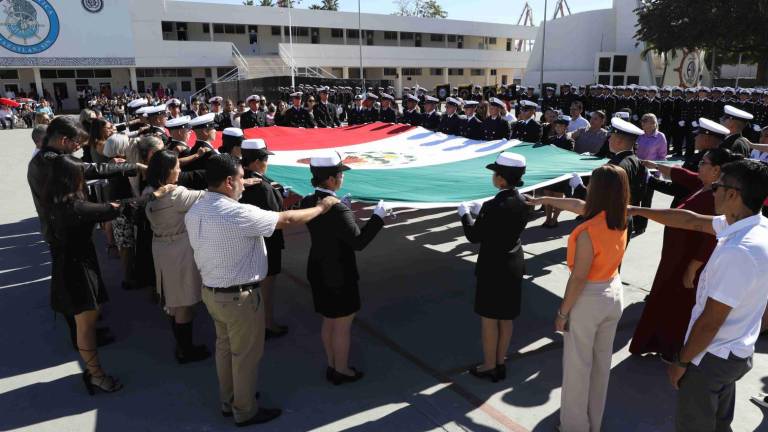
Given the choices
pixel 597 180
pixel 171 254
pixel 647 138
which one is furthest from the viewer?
pixel 647 138

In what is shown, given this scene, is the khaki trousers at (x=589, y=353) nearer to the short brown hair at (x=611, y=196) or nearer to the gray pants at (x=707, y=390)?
the short brown hair at (x=611, y=196)

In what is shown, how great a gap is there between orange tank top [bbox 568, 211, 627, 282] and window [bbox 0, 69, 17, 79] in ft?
130

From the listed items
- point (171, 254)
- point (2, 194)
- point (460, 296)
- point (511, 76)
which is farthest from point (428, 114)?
point (511, 76)

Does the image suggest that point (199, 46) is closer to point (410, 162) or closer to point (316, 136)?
point (316, 136)

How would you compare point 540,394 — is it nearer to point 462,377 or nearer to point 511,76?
point 462,377

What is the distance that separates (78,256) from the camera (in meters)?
3.37

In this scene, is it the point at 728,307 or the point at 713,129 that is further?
the point at 713,129

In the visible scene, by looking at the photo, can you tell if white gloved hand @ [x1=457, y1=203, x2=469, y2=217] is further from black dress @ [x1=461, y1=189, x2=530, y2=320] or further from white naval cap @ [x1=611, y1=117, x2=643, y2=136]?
white naval cap @ [x1=611, y1=117, x2=643, y2=136]

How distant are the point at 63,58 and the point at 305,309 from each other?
1354 inches

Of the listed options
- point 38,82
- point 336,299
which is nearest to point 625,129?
point 336,299

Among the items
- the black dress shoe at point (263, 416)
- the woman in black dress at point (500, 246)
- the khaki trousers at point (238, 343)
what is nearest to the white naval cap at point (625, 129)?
the woman in black dress at point (500, 246)

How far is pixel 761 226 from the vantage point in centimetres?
205

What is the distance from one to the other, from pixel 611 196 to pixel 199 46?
121 feet

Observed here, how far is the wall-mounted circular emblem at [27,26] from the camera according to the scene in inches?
1164
